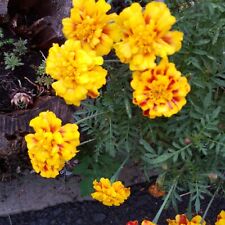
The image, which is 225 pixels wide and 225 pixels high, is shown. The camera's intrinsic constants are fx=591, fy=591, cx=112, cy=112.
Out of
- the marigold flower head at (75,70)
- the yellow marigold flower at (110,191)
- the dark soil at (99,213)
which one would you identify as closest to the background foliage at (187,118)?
the yellow marigold flower at (110,191)

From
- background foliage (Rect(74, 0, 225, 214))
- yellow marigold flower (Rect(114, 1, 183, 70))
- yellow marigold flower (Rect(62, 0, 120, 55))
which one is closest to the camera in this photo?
yellow marigold flower (Rect(114, 1, 183, 70))

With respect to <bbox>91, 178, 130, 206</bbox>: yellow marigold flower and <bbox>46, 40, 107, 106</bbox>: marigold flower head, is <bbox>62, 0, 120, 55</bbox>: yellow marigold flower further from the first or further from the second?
<bbox>91, 178, 130, 206</bbox>: yellow marigold flower

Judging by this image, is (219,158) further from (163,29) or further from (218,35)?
(163,29)

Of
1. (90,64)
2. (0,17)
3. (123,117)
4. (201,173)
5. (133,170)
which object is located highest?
(90,64)

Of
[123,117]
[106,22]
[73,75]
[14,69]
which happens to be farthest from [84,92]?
[14,69]

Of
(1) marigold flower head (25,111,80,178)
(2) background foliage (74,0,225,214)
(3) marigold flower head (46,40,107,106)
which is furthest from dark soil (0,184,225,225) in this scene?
(3) marigold flower head (46,40,107,106)
